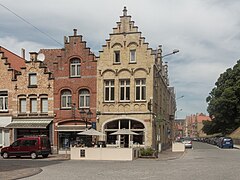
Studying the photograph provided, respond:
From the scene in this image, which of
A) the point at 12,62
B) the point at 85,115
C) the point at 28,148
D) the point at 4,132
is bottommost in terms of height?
the point at 28,148

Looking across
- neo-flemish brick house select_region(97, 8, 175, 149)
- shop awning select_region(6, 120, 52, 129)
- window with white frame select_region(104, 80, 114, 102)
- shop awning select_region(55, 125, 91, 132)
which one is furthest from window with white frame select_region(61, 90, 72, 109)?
window with white frame select_region(104, 80, 114, 102)

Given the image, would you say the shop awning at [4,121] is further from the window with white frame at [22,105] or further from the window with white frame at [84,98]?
the window with white frame at [84,98]

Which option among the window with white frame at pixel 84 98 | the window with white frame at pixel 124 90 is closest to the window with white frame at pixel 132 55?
the window with white frame at pixel 124 90

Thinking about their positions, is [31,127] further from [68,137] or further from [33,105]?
[68,137]

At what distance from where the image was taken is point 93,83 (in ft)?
127

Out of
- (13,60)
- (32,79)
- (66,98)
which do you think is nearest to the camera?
(66,98)

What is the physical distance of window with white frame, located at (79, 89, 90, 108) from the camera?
39.1 meters

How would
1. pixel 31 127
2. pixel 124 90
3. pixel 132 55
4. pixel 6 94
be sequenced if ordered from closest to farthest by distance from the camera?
pixel 124 90 < pixel 132 55 < pixel 31 127 < pixel 6 94

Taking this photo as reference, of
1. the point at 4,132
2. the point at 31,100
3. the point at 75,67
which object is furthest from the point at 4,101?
the point at 75,67

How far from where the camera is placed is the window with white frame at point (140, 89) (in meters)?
37.8

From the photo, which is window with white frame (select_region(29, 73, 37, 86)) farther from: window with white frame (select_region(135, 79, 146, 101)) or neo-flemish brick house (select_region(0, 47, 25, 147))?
window with white frame (select_region(135, 79, 146, 101))

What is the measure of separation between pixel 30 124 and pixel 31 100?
2576 mm

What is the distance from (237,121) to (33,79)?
46.8 metres

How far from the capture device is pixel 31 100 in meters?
40.2
